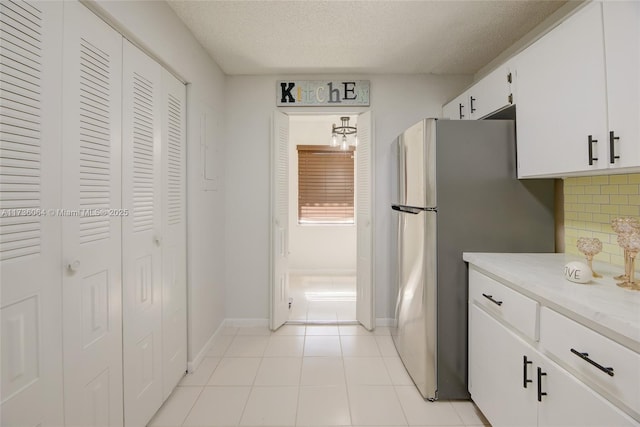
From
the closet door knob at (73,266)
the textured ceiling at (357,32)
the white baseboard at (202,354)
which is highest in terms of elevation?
the textured ceiling at (357,32)

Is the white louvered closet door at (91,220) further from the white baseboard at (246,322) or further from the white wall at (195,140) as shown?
the white baseboard at (246,322)

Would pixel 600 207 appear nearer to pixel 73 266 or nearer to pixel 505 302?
pixel 505 302

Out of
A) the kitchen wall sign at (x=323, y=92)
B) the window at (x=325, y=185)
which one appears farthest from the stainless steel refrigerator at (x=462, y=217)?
the window at (x=325, y=185)

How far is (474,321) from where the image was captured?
1706 mm

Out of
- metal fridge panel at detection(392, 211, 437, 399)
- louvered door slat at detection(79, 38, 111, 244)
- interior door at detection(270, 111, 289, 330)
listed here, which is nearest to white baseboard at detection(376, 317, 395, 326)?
metal fridge panel at detection(392, 211, 437, 399)

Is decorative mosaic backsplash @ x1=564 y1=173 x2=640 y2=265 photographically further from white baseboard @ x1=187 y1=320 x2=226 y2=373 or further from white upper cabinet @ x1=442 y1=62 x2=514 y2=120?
white baseboard @ x1=187 y1=320 x2=226 y2=373

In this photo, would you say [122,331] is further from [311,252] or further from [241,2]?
[311,252]

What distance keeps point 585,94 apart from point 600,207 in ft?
2.31

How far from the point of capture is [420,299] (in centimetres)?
191

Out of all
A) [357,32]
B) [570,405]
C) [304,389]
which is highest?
[357,32]

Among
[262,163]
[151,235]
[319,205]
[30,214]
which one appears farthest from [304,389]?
[319,205]

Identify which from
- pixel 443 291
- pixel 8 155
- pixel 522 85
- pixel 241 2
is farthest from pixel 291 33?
pixel 443 291

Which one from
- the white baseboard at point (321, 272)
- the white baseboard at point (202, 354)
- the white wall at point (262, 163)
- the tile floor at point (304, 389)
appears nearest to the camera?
the tile floor at point (304, 389)

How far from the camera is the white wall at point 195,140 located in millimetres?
1499
